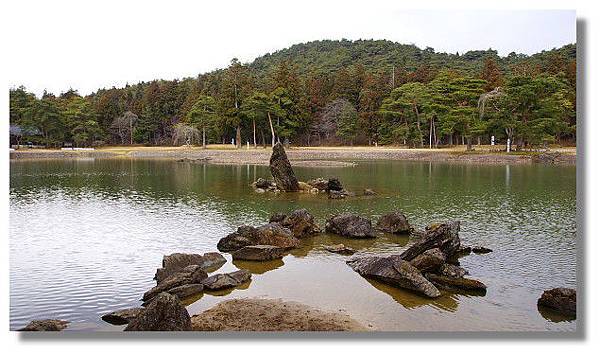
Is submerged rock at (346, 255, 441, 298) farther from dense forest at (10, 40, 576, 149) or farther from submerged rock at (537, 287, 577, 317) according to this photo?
dense forest at (10, 40, 576, 149)

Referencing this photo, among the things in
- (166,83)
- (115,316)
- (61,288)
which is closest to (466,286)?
(115,316)

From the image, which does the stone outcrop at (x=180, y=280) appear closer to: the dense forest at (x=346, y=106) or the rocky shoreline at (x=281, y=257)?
the rocky shoreline at (x=281, y=257)

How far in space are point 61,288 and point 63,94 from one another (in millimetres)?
74865

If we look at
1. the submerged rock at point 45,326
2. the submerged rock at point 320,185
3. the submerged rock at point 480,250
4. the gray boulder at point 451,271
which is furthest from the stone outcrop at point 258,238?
the submerged rock at point 320,185

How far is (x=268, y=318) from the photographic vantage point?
26.4 ft

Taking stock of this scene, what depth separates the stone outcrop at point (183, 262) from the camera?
34.1 ft

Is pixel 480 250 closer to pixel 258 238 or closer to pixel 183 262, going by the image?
pixel 258 238

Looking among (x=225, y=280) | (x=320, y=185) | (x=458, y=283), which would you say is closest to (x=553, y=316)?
(x=458, y=283)

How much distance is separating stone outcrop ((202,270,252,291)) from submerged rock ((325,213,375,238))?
462 centimetres

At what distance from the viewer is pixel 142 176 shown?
108ft

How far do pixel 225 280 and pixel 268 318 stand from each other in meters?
2.31

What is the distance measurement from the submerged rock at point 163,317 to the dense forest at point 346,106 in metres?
37.9

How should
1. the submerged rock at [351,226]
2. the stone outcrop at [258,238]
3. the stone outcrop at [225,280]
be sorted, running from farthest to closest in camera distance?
the submerged rock at [351,226] → the stone outcrop at [258,238] → the stone outcrop at [225,280]

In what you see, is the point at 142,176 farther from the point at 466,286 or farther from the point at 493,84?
the point at 493,84
